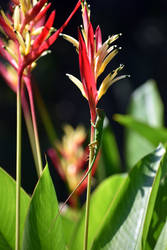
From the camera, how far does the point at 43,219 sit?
486 millimetres

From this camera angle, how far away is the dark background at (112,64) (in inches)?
109

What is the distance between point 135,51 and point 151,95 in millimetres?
1768

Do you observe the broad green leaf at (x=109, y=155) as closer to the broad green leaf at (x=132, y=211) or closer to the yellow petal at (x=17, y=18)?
the broad green leaf at (x=132, y=211)

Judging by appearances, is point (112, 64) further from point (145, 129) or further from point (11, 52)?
point (11, 52)

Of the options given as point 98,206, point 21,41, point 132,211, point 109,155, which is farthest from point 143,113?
point 21,41

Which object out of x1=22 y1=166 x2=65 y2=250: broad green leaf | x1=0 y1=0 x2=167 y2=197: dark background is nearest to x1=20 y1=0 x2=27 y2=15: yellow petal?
x1=22 y1=166 x2=65 y2=250: broad green leaf

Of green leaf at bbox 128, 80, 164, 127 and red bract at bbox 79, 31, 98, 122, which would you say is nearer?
red bract at bbox 79, 31, 98, 122

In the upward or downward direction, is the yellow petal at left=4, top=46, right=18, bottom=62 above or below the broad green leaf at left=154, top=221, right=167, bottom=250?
above

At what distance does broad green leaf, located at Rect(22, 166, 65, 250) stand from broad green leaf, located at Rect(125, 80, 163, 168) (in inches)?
25.4

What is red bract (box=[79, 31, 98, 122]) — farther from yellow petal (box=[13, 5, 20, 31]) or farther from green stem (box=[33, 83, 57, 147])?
green stem (box=[33, 83, 57, 147])

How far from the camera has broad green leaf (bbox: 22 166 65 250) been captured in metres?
0.48

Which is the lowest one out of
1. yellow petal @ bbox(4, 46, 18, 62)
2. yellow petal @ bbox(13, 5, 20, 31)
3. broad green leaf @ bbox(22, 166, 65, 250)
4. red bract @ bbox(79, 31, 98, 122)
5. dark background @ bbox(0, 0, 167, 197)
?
dark background @ bbox(0, 0, 167, 197)

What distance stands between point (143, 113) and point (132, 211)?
651 mm

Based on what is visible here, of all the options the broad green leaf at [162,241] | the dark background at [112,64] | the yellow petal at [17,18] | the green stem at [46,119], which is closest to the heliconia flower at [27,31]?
the yellow petal at [17,18]
